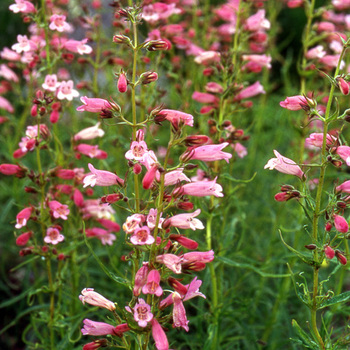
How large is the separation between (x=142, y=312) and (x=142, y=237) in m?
0.37

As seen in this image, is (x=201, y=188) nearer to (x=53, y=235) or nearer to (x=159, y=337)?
(x=159, y=337)

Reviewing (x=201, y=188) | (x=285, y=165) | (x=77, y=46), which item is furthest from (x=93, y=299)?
(x=77, y=46)

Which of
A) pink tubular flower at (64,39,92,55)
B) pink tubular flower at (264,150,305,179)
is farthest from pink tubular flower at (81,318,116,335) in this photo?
pink tubular flower at (64,39,92,55)

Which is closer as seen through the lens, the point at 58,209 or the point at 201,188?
the point at 201,188

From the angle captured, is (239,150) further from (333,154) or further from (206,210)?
(333,154)

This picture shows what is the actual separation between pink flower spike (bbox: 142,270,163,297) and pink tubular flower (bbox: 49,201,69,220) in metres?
1.11

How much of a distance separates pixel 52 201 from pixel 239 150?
5.05ft

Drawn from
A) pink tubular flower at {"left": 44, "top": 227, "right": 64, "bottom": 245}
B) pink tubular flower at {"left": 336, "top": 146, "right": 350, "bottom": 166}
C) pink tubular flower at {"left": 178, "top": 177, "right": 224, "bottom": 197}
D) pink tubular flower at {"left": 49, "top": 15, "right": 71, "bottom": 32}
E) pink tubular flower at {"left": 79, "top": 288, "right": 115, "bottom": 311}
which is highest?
pink tubular flower at {"left": 49, "top": 15, "right": 71, "bottom": 32}

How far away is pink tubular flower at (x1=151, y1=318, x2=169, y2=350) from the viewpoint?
7.77 ft

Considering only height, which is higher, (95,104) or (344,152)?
(95,104)

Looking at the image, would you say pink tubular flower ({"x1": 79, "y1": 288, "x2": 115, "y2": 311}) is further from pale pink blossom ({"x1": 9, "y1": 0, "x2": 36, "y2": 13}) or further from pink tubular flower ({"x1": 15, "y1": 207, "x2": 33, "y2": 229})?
pale pink blossom ({"x1": 9, "y1": 0, "x2": 36, "y2": 13})

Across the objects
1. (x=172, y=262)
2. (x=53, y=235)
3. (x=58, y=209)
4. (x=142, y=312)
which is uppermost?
(x=172, y=262)

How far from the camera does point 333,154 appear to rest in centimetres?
262

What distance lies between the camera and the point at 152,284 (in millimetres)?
2326
